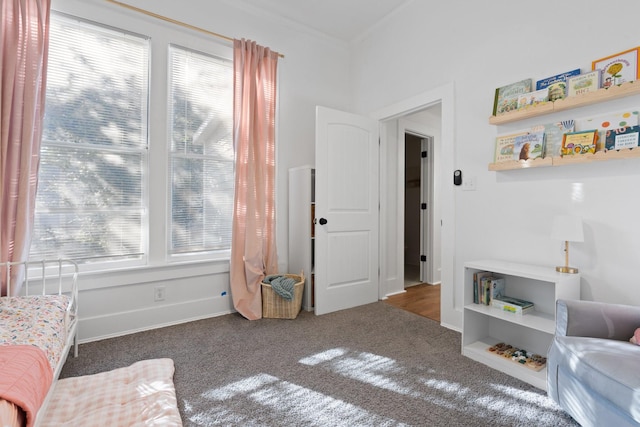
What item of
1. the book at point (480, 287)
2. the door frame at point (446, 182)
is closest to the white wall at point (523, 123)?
the door frame at point (446, 182)

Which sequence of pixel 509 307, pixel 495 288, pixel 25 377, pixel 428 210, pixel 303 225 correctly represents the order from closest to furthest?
pixel 25 377 → pixel 509 307 → pixel 495 288 → pixel 303 225 → pixel 428 210

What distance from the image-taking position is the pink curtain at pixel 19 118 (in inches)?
82.2

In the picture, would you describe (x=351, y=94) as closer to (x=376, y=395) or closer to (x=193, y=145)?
(x=193, y=145)

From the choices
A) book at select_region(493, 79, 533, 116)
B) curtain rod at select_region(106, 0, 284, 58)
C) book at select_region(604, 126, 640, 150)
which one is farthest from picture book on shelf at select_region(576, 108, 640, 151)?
curtain rod at select_region(106, 0, 284, 58)

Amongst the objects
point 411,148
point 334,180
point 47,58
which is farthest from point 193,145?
point 411,148

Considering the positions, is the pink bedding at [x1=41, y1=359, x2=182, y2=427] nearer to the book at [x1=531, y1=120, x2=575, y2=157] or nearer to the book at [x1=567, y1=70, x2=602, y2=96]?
the book at [x1=531, y1=120, x2=575, y2=157]

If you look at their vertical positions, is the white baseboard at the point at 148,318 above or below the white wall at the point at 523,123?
below

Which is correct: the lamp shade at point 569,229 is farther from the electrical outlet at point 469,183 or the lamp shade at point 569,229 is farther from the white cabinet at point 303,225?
the white cabinet at point 303,225

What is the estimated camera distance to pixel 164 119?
9.20 ft

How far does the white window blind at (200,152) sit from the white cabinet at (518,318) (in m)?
2.22

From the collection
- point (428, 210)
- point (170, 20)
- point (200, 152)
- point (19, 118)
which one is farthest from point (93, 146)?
point (428, 210)

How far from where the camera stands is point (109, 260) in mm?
2627

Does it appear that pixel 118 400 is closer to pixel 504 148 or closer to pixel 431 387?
pixel 431 387

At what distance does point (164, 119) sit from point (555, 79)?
296 centimetres
